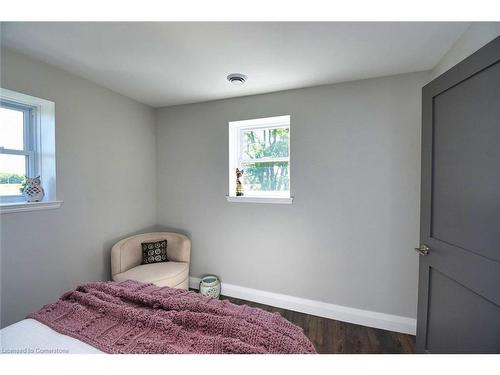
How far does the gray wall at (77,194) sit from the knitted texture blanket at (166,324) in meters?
0.69

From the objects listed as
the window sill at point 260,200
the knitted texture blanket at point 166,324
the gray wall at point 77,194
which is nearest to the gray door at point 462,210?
the knitted texture blanket at point 166,324

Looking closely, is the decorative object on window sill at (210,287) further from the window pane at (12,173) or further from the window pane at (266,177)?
the window pane at (12,173)

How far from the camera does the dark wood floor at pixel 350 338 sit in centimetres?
161

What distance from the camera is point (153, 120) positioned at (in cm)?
271

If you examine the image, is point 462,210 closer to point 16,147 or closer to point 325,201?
point 325,201

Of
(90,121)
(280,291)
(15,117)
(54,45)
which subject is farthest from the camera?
(280,291)

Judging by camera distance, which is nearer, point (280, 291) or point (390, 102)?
point (390, 102)

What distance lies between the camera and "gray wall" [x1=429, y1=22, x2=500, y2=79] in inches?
42.3

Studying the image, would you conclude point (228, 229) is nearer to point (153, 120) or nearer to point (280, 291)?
point (280, 291)

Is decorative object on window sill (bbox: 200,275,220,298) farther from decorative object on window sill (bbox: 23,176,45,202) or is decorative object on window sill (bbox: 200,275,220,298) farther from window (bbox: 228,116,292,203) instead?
decorative object on window sill (bbox: 23,176,45,202)

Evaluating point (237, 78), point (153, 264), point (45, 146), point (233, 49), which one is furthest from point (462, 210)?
point (45, 146)

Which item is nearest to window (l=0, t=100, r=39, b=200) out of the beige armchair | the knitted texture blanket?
the beige armchair
